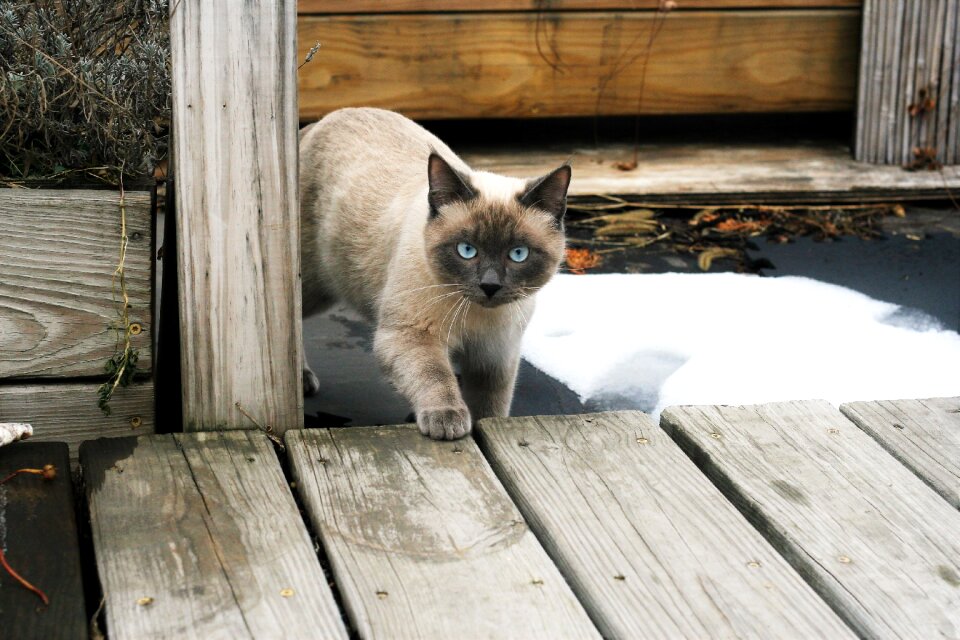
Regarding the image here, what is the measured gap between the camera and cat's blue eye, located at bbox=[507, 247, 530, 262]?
9.18 feet

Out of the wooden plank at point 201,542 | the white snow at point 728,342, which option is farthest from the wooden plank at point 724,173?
the wooden plank at point 201,542

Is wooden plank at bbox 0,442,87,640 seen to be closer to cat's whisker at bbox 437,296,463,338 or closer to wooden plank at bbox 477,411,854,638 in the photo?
wooden plank at bbox 477,411,854,638

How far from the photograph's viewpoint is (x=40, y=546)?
1876mm

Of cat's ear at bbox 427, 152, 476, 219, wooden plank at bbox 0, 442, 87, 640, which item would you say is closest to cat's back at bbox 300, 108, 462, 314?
cat's ear at bbox 427, 152, 476, 219

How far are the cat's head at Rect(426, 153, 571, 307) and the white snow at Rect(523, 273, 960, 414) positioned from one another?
0.70 meters

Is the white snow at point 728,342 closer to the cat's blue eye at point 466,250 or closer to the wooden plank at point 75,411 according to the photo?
the cat's blue eye at point 466,250

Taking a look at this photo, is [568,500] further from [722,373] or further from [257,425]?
[722,373]

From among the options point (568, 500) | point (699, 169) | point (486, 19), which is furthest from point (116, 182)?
point (699, 169)

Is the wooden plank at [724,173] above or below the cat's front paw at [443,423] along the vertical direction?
above

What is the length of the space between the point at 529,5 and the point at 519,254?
8.86 feet

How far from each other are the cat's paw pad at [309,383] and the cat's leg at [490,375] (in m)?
0.52

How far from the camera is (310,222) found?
3457 mm

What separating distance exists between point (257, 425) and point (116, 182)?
2.03 feet

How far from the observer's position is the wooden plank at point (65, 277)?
2.29 m
